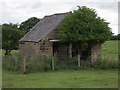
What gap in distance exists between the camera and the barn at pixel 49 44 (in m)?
20.2

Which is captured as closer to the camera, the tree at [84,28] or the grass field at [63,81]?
the grass field at [63,81]

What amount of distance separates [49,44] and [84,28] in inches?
155

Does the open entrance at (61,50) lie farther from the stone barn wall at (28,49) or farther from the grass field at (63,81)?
the grass field at (63,81)

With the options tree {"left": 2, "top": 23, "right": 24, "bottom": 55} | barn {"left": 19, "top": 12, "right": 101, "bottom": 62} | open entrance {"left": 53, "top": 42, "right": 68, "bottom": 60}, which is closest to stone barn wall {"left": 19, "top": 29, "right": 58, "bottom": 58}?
barn {"left": 19, "top": 12, "right": 101, "bottom": 62}

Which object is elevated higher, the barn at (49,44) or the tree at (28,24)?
the tree at (28,24)

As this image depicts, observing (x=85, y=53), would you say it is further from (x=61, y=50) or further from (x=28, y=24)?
(x=28, y=24)

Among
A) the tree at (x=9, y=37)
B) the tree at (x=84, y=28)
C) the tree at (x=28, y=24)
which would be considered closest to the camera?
the tree at (x=84, y=28)

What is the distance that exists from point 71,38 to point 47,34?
2909 mm

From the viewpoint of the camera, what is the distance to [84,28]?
18391mm

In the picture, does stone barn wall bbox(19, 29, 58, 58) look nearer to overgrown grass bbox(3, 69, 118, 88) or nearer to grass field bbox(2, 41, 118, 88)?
grass field bbox(2, 41, 118, 88)

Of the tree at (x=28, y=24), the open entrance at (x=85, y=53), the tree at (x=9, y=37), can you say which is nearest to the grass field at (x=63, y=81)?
the open entrance at (x=85, y=53)

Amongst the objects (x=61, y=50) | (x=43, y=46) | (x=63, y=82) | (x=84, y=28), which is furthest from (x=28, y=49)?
(x=63, y=82)

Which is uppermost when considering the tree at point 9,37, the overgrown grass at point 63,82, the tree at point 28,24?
the tree at point 28,24

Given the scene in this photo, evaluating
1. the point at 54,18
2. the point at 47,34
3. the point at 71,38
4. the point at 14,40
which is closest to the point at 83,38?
the point at 71,38
